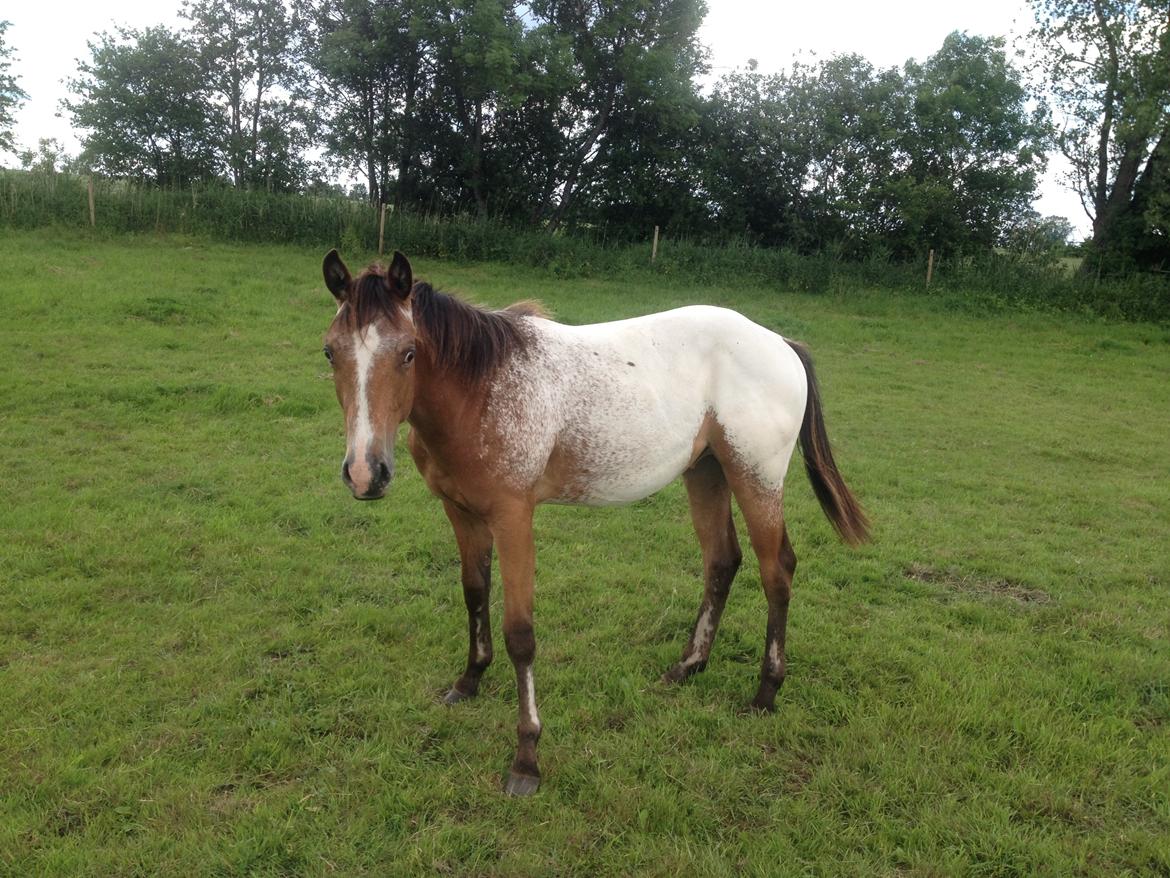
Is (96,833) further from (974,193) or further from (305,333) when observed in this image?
(974,193)

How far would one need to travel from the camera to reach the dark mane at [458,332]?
295 centimetres

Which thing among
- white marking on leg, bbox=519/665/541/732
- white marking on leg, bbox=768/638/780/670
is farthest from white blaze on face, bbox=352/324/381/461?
white marking on leg, bbox=768/638/780/670

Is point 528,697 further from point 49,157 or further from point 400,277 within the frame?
point 49,157

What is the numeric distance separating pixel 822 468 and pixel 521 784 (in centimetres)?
227

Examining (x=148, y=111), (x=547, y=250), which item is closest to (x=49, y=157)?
(x=148, y=111)

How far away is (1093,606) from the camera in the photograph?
4.62 metres

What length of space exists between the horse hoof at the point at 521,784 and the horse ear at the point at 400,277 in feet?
6.42

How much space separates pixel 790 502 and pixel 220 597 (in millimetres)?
4458

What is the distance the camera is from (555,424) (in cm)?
323

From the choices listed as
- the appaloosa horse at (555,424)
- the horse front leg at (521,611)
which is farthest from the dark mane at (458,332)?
the horse front leg at (521,611)

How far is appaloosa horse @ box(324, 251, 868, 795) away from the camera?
2684 mm

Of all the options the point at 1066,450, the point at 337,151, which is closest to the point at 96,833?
the point at 1066,450

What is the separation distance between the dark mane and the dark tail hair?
1685mm

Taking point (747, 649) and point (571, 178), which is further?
point (571, 178)
